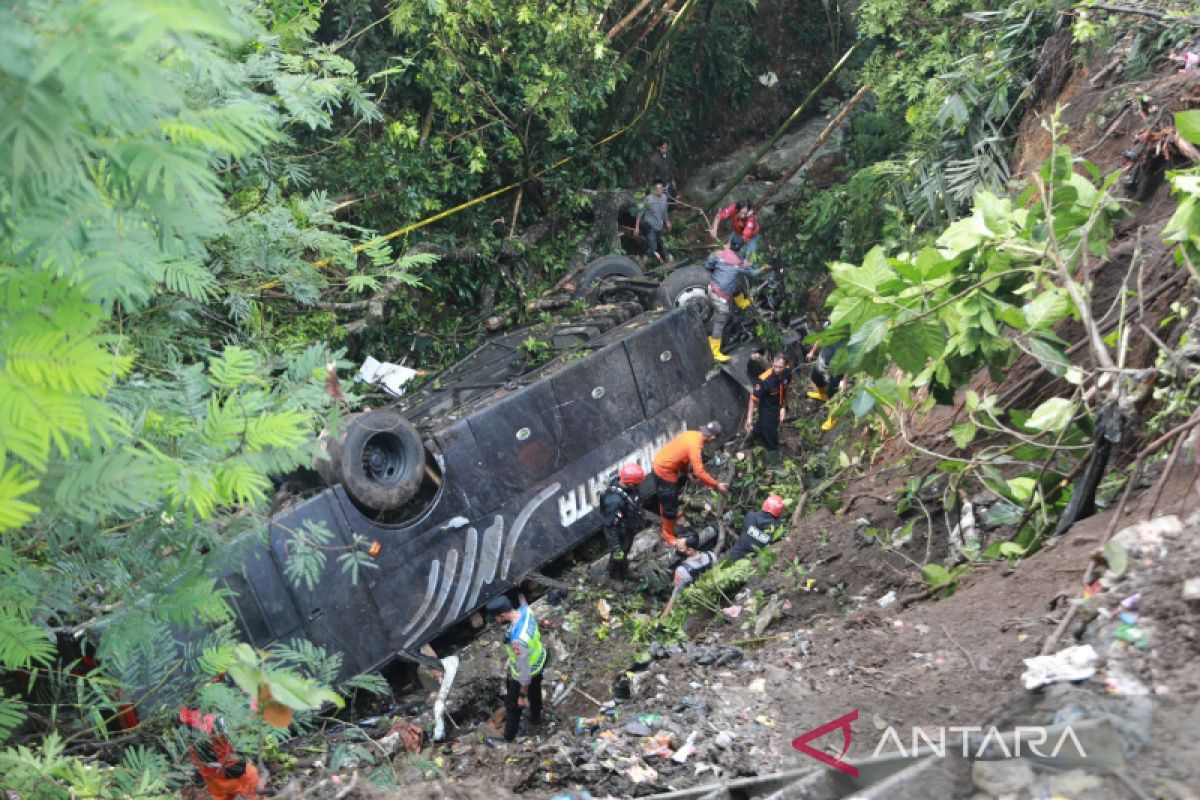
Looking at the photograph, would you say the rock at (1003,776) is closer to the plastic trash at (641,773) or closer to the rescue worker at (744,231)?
the plastic trash at (641,773)

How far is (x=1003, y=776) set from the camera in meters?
2.85

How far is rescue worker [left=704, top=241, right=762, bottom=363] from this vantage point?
9.72 m

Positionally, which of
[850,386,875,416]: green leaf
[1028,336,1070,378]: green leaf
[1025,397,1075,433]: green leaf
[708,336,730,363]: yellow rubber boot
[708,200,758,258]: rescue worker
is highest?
[708,200,758,258]: rescue worker

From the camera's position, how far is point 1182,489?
405 centimetres

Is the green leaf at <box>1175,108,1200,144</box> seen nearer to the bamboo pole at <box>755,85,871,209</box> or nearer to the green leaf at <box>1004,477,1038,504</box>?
the green leaf at <box>1004,477,1038,504</box>

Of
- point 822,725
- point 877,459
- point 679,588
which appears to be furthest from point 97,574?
point 877,459

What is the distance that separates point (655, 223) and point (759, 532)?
581 centimetres

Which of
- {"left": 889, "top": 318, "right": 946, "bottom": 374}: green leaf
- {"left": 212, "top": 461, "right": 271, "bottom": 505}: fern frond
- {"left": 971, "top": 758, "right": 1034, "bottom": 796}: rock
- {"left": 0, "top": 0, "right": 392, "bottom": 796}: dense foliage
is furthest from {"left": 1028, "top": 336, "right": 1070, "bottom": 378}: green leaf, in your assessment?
{"left": 212, "top": 461, "right": 271, "bottom": 505}: fern frond

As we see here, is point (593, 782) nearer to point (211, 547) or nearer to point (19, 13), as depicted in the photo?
point (211, 547)

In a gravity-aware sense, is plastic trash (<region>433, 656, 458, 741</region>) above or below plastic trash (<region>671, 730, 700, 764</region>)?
below

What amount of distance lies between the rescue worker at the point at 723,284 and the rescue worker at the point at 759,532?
2.37 metres

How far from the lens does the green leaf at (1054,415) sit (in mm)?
4516

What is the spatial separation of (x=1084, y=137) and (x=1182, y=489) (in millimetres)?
4256

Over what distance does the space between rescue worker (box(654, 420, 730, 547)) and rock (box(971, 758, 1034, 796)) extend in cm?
504
